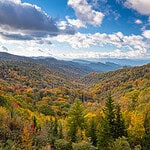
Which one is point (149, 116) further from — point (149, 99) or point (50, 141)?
point (149, 99)

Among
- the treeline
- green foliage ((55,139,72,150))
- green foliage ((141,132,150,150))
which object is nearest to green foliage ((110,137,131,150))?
the treeline

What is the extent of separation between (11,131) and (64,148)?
1459 cm

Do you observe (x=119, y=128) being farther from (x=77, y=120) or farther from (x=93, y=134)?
(x=77, y=120)

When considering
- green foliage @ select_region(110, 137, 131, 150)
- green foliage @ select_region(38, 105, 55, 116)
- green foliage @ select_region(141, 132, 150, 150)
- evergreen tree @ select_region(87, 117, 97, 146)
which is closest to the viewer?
green foliage @ select_region(110, 137, 131, 150)

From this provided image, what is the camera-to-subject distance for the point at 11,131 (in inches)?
2884

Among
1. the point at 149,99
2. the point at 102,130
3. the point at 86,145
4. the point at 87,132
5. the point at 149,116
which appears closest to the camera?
the point at 86,145

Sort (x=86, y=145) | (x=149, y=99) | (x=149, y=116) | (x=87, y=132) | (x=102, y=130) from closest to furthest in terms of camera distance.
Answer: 1. (x=86, y=145)
2. (x=102, y=130)
3. (x=87, y=132)
4. (x=149, y=116)
5. (x=149, y=99)

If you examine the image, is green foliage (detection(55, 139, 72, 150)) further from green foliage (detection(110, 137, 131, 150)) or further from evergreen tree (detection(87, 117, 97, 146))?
green foliage (detection(110, 137, 131, 150))

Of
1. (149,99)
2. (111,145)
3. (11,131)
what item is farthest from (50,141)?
(149,99)

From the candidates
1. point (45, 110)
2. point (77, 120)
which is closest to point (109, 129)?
point (77, 120)

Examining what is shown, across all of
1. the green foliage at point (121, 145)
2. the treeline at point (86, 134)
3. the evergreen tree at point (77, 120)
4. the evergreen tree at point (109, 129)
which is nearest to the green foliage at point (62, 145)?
the treeline at point (86, 134)

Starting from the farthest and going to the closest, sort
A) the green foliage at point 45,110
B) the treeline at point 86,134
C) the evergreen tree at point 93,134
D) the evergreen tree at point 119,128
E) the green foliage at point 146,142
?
1. the green foliage at point 45,110
2. the evergreen tree at point 93,134
3. the green foliage at point 146,142
4. the evergreen tree at point 119,128
5. the treeline at point 86,134

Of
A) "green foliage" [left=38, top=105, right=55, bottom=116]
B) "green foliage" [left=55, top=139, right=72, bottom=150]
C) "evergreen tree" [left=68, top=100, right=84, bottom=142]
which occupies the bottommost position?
"green foliage" [left=38, top=105, right=55, bottom=116]

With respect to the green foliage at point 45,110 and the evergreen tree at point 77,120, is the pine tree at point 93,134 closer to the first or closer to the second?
the evergreen tree at point 77,120
